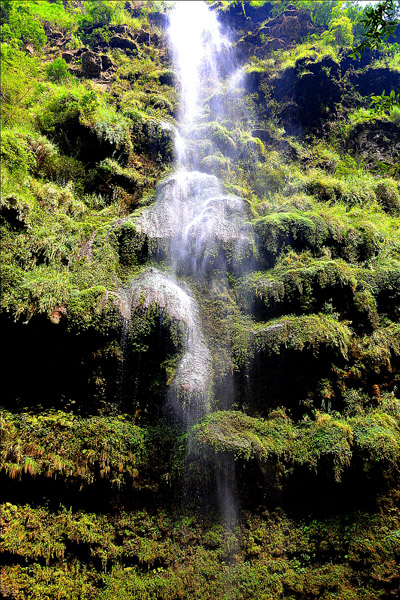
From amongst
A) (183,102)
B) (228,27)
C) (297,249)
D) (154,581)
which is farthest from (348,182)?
(228,27)

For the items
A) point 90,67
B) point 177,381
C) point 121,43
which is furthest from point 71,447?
point 121,43

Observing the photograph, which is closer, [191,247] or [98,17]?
[191,247]

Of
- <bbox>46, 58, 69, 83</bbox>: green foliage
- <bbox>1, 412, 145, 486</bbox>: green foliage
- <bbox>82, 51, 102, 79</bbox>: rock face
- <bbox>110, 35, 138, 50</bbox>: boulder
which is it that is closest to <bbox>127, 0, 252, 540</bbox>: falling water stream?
<bbox>1, 412, 145, 486</bbox>: green foliage

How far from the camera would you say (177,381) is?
7445 millimetres

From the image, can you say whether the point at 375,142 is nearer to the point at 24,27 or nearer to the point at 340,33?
the point at 340,33

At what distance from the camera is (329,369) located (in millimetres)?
8008

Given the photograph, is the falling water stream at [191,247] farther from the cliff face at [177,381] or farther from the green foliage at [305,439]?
the green foliage at [305,439]

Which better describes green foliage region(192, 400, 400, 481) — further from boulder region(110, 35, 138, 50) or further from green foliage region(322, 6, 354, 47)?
green foliage region(322, 6, 354, 47)

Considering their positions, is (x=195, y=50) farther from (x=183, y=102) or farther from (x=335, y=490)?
(x=335, y=490)

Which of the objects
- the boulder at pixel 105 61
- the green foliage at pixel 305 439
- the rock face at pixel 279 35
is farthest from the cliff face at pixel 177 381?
the rock face at pixel 279 35

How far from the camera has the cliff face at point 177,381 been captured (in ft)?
19.5

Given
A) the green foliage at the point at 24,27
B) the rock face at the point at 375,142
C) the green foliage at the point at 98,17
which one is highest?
the green foliage at the point at 98,17

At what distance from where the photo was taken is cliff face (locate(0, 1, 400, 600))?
595 cm

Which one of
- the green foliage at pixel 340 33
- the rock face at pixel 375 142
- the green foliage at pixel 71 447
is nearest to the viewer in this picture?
the green foliage at pixel 71 447
